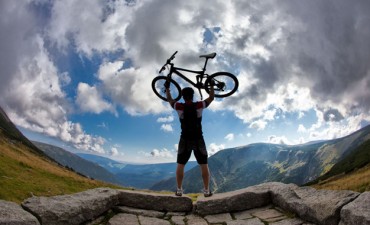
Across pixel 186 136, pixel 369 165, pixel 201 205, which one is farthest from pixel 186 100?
pixel 369 165

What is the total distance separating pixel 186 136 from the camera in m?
12.4

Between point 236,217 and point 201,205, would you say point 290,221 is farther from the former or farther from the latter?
point 201,205

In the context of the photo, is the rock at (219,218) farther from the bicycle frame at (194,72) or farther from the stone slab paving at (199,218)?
the bicycle frame at (194,72)

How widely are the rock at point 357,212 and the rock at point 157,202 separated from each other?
231 inches

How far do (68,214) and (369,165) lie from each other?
176 meters

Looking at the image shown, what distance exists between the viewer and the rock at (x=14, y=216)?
7371 mm

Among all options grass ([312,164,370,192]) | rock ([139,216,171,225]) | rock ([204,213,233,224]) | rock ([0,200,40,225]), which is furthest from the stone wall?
grass ([312,164,370,192])

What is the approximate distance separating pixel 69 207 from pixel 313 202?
6.94 meters

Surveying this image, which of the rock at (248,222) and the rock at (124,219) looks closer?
the rock at (248,222)

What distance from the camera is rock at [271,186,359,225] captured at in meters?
8.06

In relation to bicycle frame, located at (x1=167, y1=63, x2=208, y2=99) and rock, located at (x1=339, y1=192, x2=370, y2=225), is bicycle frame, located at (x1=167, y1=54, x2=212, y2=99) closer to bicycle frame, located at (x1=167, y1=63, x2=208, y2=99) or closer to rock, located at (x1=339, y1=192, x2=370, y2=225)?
bicycle frame, located at (x1=167, y1=63, x2=208, y2=99)

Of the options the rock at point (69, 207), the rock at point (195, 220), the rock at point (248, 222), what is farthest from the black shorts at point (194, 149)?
the rock at point (69, 207)

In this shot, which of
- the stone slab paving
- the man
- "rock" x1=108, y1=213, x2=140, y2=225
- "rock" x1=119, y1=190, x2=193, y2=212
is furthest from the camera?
the man

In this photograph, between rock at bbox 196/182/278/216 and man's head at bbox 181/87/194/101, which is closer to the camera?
rock at bbox 196/182/278/216
